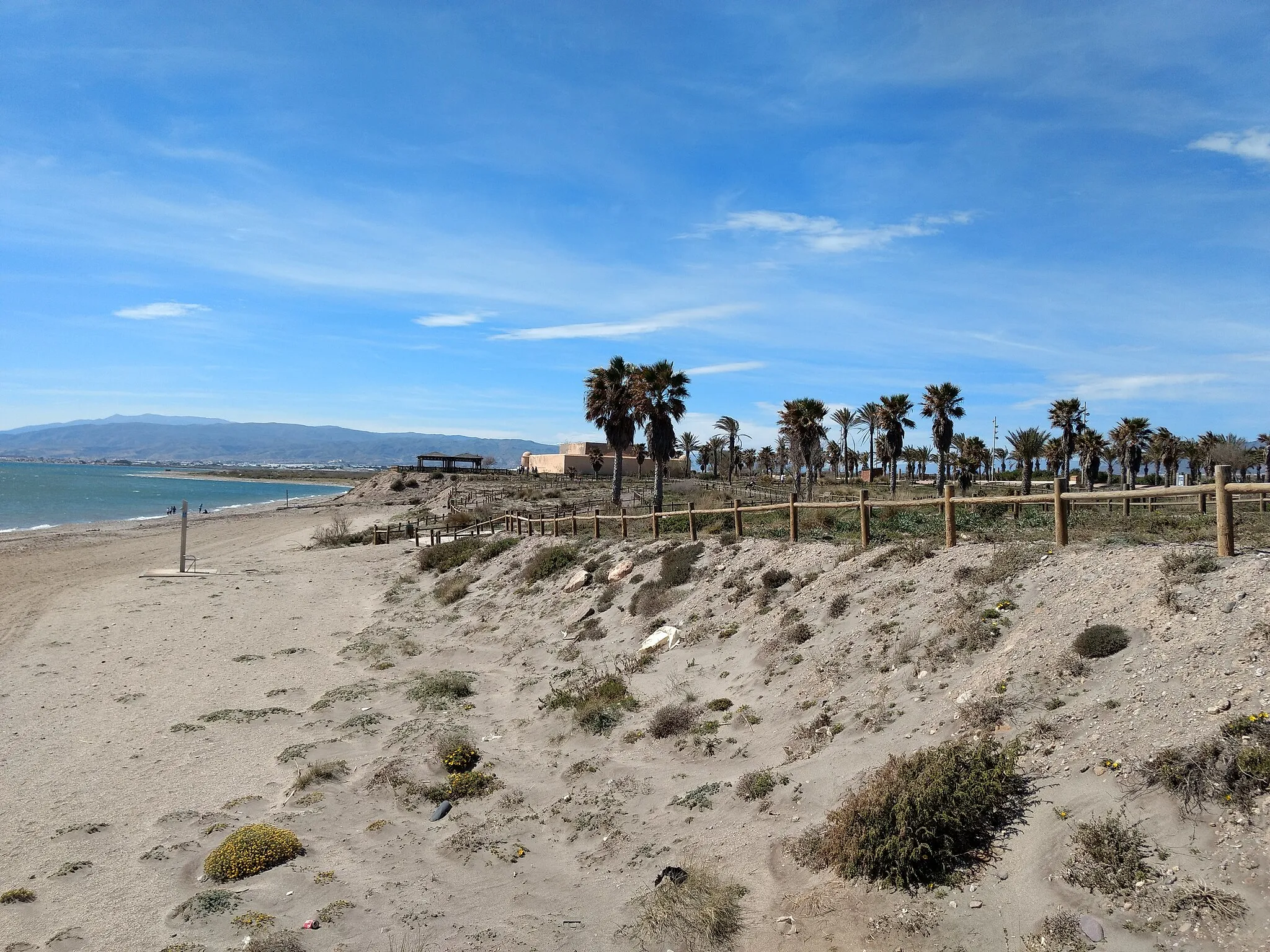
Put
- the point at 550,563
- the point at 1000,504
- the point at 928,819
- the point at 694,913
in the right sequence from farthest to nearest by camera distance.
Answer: the point at 550,563
the point at 1000,504
the point at 694,913
the point at 928,819

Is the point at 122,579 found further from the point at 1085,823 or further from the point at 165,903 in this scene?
the point at 1085,823

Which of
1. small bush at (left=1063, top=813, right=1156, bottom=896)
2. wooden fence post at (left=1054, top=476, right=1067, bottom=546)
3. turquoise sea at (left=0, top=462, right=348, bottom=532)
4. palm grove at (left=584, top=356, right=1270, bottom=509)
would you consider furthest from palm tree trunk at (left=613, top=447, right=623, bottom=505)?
turquoise sea at (left=0, top=462, right=348, bottom=532)

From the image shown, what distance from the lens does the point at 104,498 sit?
345 ft

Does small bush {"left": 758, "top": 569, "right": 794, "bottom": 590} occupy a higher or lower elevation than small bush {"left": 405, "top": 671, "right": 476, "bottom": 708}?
higher

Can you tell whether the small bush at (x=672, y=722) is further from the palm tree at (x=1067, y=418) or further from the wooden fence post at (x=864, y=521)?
the palm tree at (x=1067, y=418)

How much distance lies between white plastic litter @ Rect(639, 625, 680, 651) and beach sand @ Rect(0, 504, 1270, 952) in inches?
13.8

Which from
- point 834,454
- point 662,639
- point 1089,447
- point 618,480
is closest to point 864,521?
point 662,639

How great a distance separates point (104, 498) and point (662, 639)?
381 feet

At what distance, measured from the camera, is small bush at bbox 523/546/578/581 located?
2486cm

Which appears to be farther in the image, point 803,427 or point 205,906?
point 803,427

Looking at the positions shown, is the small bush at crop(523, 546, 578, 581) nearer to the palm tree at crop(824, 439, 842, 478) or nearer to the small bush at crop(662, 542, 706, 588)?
the small bush at crop(662, 542, 706, 588)

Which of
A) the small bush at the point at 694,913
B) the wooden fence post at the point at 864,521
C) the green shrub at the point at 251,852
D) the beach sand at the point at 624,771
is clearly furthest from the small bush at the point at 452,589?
the small bush at the point at 694,913

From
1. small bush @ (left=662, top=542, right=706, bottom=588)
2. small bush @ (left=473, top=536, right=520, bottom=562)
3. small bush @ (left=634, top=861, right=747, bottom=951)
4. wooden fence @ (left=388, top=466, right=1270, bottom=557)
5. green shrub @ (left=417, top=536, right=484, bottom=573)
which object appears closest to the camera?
small bush @ (left=634, top=861, right=747, bottom=951)

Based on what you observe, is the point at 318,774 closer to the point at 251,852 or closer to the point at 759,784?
the point at 251,852
